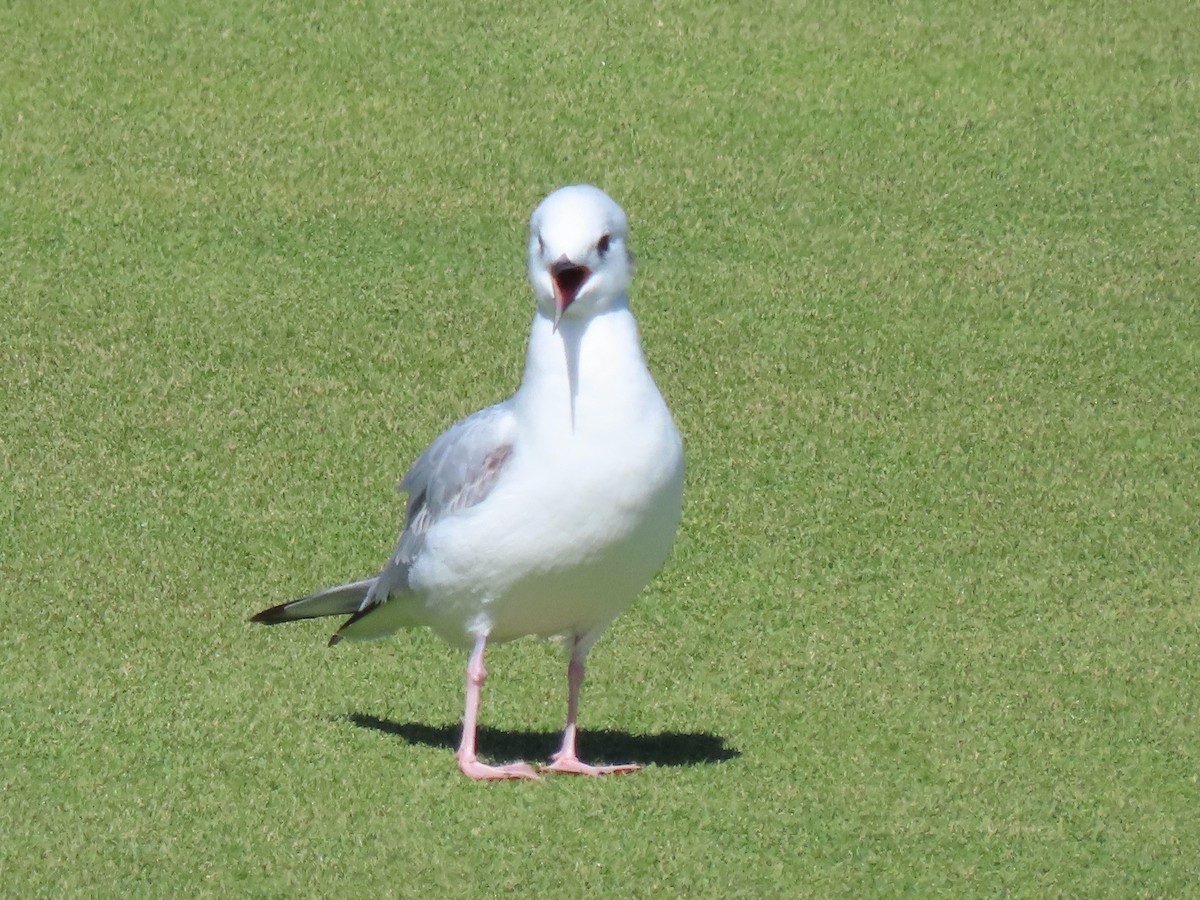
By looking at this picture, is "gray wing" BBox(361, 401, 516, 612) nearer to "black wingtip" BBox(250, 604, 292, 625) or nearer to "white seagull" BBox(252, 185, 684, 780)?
"white seagull" BBox(252, 185, 684, 780)

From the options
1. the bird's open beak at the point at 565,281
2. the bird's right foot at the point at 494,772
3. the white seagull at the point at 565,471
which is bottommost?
the bird's right foot at the point at 494,772

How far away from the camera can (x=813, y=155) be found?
14289 mm

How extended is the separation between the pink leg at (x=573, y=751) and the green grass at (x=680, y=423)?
0.21 meters

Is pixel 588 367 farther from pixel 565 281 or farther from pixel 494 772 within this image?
pixel 494 772

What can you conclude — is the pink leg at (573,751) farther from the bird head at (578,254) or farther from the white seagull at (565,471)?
the bird head at (578,254)

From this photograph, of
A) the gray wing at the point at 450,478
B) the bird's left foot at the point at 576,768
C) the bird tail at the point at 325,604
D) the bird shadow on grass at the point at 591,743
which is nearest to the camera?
the gray wing at the point at 450,478

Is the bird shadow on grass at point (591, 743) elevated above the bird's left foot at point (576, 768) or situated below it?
above

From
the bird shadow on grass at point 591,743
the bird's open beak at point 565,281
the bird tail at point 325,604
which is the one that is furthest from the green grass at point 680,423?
the bird's open beak at point 565,281

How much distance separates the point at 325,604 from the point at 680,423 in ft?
11.7

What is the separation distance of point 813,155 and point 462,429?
7554 millimetres

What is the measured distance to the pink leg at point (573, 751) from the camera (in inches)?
287

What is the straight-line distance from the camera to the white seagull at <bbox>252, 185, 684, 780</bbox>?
6.63 metres

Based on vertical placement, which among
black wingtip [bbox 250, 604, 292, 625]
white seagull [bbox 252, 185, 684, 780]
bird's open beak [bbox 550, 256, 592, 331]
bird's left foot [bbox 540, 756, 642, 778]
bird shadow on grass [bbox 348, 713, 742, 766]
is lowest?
bird's left foot [bbox 540, 756, 642, 778]

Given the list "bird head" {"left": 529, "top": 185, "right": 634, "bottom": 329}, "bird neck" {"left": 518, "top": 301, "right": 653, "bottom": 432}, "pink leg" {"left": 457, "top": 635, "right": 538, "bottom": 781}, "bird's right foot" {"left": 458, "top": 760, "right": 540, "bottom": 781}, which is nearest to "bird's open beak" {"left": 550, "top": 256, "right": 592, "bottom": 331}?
"bird head" {"left": 529, "top": 185, "right": 634, "bottom": 329}
